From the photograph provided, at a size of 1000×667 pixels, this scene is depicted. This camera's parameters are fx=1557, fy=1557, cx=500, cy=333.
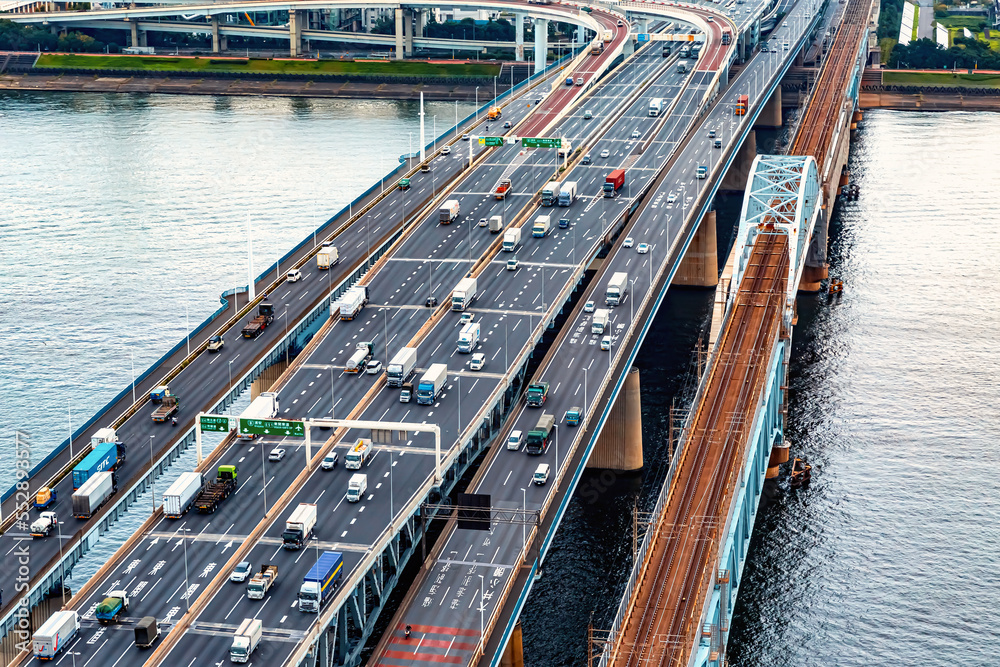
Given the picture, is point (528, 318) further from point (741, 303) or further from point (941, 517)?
point (941, 517)

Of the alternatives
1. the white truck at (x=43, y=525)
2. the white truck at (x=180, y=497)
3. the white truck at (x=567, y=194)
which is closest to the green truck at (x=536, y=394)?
the white truck at (x=180, y=497)

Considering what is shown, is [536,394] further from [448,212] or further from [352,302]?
[448,212]

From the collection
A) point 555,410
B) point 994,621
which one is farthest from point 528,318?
point 994,621

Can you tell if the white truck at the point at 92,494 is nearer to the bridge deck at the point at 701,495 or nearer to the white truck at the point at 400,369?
the white truck at the point at 400,369

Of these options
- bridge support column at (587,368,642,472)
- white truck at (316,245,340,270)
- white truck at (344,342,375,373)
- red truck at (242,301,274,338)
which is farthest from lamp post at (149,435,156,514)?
white truck at (316,245,340,270)

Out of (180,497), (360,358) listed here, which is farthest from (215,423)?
A: (360,358)

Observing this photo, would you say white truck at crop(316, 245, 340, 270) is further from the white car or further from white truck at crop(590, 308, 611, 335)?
the white car
